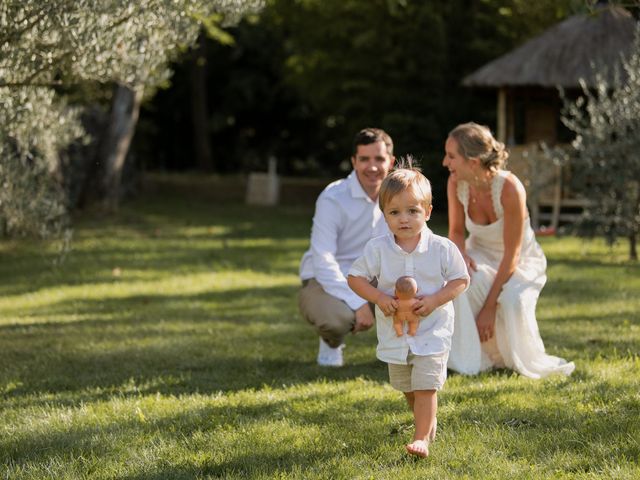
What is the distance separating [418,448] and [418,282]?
81 centimetres

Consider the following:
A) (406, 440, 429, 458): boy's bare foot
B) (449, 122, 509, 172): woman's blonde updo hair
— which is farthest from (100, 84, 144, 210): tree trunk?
(406, 440, 429, 458): boy's bare foot

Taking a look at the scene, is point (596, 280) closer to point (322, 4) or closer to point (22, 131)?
point (22, 131)

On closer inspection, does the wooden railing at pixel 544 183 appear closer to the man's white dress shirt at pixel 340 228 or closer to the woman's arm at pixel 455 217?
the woman's arm at pixel 455 217

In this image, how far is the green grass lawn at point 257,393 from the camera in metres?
4.82

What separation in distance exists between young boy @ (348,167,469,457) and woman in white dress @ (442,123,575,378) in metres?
1.79

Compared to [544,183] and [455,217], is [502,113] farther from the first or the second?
[455,217]

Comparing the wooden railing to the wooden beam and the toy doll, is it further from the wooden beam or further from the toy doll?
the toy doll

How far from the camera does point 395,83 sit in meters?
23.6

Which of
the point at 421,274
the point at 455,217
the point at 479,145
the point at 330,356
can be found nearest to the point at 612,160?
the point at 455,217

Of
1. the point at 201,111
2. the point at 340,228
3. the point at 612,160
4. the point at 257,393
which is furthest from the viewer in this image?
the point at 201,111

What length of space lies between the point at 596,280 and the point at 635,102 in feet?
8.11

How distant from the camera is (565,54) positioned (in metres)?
19.7

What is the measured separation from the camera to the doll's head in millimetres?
4719

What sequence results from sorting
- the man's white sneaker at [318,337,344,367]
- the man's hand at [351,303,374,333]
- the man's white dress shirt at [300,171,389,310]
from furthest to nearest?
the man's white sneaker at [318,337,344,367]
the man's white dress shirt at [300,171,389,310]
the man's hand at [351,303,374,333]
